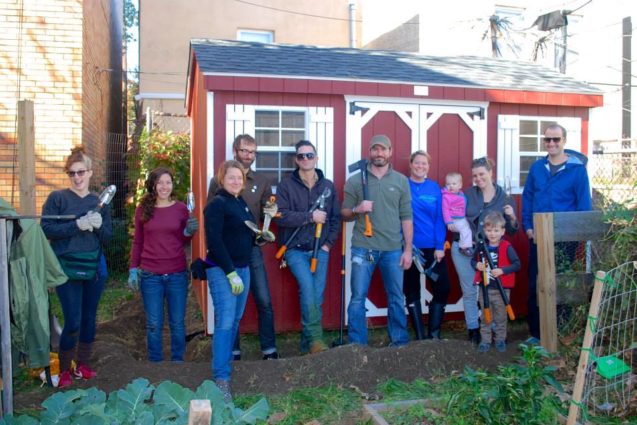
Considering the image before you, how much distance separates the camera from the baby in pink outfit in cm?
602

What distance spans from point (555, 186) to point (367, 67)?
2521 mm

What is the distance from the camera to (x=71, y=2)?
857 cm

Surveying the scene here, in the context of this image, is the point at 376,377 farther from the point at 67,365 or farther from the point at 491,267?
the point at 67,365

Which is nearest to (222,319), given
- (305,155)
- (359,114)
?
(305,155)

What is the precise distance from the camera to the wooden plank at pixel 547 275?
5266 millimetres

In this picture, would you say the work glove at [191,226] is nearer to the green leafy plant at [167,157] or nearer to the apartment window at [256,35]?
the green leafy plant at [167,157]

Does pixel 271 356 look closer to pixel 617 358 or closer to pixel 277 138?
pixel 277 138

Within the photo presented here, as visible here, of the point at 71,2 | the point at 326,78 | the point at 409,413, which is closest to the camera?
the point at 409,413

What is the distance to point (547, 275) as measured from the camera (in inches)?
208

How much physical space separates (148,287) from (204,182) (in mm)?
1519

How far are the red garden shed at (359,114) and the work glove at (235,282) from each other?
1704 millimetres

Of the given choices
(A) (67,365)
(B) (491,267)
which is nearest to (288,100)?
Result: (B) (491,267)

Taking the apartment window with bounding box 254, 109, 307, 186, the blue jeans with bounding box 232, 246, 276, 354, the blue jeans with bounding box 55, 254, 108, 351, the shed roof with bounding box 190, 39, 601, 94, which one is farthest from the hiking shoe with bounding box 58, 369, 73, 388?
the shed roof with bounding box 190, 39, 601, 94

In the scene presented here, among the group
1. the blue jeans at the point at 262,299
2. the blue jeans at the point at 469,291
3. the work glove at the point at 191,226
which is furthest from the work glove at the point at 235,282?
the blue jeans at the point at 469,291
